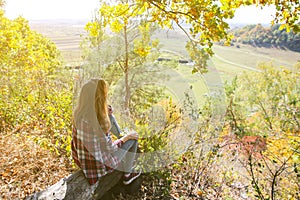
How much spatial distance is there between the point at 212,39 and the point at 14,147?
2.92 m

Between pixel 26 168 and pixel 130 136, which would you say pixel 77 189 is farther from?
pixel 26 168

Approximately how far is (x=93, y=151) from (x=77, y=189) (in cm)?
38

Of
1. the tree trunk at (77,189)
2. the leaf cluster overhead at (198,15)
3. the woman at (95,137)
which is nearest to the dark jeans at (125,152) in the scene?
the woman at (95,137)

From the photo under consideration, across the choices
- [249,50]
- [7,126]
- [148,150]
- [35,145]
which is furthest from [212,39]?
[249,50]

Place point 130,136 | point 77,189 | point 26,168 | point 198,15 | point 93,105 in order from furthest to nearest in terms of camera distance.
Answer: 1. point 26,168
2. point 130,136
3. point 77,189
4. point 93,105
5. point 198,15

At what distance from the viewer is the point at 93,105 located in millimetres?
1893

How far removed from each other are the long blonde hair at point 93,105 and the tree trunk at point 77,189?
52cm

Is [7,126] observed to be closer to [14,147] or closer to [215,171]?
[14,147]

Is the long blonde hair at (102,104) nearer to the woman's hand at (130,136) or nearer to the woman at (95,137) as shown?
the woman at (95,137)

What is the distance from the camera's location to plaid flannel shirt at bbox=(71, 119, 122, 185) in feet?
6.25

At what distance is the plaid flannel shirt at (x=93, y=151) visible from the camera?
1.91 meters

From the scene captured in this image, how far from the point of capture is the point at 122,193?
2.37m

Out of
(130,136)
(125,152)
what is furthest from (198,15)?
(125,152)

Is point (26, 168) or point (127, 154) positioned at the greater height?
point (127, 154)
